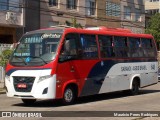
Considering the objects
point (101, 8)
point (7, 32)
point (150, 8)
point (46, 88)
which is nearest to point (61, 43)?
point (46, 88)

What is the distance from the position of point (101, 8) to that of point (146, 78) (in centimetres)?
2885

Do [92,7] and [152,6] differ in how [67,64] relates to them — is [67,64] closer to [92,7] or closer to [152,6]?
[92,7]

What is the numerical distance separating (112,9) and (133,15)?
5.76 meters

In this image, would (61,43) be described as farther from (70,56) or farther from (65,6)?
(65,6)

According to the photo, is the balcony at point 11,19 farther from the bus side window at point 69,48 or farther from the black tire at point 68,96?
the black tire at point 68,96

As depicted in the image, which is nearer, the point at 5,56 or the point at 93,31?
the point at 93,31

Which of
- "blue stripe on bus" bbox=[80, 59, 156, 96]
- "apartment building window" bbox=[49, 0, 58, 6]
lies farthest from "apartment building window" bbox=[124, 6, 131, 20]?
"blue stripe on bus" bbox=[80, 59, 156, 96]

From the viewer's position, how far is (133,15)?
5641cm

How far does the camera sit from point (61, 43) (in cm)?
1559

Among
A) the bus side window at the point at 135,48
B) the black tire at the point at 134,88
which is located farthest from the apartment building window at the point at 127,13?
the black tire at the point at 134,88

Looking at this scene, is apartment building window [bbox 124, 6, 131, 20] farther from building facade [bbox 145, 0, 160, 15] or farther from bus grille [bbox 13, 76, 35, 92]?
bus grille [bbox 13, 76, 35, 92]

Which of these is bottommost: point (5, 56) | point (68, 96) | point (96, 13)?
point (68, 96)

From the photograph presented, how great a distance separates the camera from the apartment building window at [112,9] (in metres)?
50.7

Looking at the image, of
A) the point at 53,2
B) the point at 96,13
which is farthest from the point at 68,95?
the point at 96,13
